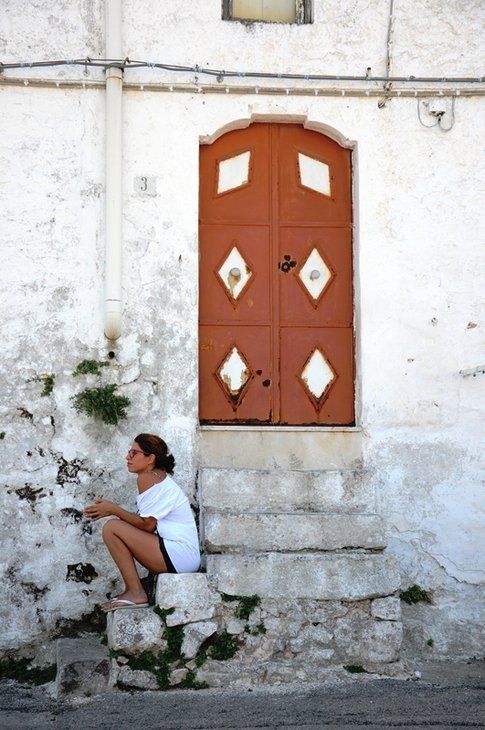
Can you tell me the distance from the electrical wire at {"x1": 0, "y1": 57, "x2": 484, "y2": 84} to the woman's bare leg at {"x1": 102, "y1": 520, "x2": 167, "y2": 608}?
11.8 ft

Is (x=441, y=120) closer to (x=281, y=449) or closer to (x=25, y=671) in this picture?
(x=281, y=449)

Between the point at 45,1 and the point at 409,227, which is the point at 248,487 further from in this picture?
the point at 45,1

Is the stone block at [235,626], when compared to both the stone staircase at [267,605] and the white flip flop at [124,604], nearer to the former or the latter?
the stone staircase at [267,605]

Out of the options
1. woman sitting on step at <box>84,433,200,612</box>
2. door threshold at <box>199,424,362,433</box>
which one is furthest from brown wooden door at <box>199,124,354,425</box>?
woman sitting on step at <box>84,433,200,612</box>

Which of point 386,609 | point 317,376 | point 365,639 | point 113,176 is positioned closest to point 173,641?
point 365,639

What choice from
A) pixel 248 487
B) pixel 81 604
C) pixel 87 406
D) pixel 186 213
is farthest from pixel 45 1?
pixel 81 604

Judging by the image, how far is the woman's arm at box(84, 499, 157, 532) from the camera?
20.6 ft

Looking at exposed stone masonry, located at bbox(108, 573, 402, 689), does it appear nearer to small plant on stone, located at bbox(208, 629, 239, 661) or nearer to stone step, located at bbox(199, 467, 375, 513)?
small plant on stone, located at bbox(208, 629, 239, 661)

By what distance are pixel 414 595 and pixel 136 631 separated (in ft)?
7.65

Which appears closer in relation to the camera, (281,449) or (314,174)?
(281,449)

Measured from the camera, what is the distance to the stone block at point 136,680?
5941mm

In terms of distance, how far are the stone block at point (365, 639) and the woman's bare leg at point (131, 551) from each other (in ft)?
4.05

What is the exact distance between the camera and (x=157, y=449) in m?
6.66

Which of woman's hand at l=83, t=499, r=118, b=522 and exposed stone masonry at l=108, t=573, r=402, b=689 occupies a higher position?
woman's hand at l=83, t=499, r=118, b=522
